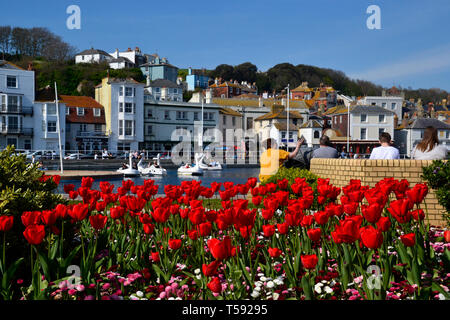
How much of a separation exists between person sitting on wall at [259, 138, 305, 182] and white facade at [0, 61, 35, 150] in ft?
178

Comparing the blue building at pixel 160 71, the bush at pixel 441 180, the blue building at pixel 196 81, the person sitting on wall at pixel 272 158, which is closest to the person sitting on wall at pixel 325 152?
the person sitting on wall at pixel 272 158

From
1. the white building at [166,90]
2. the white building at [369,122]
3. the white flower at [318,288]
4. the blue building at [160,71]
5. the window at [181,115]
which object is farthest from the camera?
the blue building at [160,71]

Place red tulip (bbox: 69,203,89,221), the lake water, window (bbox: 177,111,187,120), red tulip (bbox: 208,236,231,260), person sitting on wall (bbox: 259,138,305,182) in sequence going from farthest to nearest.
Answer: window (bbox: 177,111,187,120)
the lake water
person sitting on wall (bbox: 259,138,305,182)
red tulip (bbox: 69,203,89,221)
red tulip (bbox: 208,236,231,260)

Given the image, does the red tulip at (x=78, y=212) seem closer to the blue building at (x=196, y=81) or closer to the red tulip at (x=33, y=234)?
the red tulip at (x=33, y=234)

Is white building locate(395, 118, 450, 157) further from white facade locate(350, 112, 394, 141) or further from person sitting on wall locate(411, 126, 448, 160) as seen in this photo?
person sitting on wall locate(411, 126, 448, 160)

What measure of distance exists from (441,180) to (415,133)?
77471mm

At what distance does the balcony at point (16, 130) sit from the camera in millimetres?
57969

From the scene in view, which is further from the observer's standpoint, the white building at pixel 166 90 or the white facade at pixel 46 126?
the white building at pixel 166 90

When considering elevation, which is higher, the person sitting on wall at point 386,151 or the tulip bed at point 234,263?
the person sitting on wall at point 386,151

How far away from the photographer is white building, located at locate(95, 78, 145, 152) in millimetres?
65938

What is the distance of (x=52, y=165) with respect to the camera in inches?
1806

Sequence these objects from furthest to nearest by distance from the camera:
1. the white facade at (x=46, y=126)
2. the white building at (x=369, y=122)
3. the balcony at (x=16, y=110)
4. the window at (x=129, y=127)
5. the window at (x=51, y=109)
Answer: the white building at (x=369, y=122) → the window at (x=129, y=127) → the window at (x=51, y=109) → the white facade at (x=46, y=126) → the balcony at (x=16, y=110)

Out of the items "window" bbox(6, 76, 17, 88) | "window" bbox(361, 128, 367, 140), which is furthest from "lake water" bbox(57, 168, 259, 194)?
"window" bbox(361, 128, 367, 140)

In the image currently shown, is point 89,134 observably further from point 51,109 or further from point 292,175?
point 292,175
